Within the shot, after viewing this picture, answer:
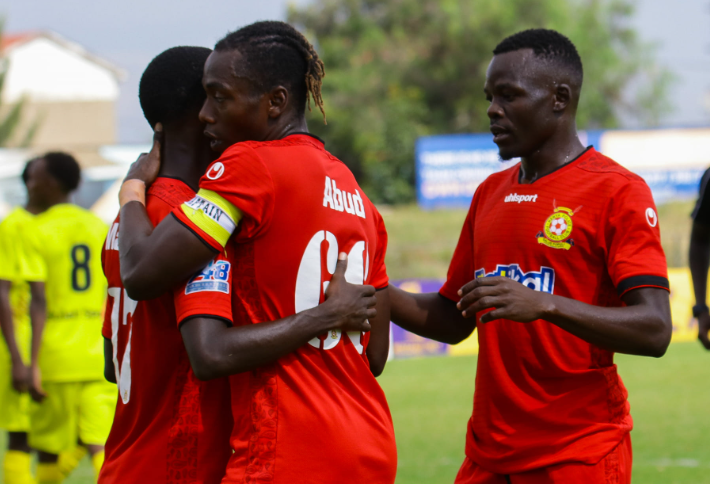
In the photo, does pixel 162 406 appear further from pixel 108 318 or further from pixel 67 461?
pixel 67 461

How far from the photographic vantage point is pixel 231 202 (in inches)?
88.7

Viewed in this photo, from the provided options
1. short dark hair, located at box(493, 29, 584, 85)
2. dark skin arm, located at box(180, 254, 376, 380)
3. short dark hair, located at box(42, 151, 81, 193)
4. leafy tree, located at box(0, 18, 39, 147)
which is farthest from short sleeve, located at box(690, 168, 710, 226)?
leafy tree, located at box(0, 18, 39, 147)

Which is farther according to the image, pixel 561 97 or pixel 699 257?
pixel 699 257

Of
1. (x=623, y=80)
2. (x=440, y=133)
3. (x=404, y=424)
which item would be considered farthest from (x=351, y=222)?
(x=623, y=80)

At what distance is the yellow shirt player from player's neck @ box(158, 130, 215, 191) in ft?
12.1

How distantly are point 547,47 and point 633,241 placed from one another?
0.84m

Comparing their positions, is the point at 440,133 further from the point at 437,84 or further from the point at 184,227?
the point at 184,227

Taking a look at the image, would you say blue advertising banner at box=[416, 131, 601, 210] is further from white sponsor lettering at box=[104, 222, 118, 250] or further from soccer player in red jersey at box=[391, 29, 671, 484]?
Result: white sponsor lettering at box=[104, 222, 118, 250]

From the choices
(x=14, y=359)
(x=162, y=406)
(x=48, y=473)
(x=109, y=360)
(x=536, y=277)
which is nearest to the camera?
(x=162, y=406)

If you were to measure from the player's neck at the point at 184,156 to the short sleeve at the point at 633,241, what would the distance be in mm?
1399

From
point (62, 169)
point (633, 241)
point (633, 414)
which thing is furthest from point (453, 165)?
point (633, 241)

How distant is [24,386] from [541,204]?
4.26 m

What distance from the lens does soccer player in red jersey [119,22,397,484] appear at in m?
2.26

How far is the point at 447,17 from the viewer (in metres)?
42.6
